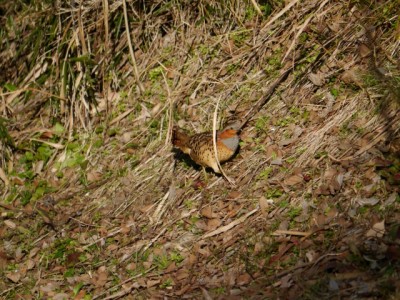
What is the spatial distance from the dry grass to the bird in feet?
0.68

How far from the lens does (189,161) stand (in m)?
6.07

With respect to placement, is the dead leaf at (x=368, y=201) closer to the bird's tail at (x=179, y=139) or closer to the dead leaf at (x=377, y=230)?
the dead leaf at (x=377, y=230)

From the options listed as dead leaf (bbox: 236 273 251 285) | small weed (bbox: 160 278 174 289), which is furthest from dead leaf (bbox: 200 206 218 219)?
dead leaf (bbox: 236 273 251 285)

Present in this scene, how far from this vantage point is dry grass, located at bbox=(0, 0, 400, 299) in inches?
189

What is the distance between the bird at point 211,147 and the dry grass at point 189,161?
0.21 meters

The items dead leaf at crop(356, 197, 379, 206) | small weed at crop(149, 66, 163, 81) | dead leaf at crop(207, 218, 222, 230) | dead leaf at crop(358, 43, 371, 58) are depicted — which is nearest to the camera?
dead leaf at crop(356, 197, 379, 206)

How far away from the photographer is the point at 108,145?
21.9ft

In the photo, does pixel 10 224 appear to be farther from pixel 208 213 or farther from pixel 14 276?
pixel 208 213

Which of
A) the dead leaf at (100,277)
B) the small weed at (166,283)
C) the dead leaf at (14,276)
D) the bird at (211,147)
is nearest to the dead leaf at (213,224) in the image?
the bird at (211,147)

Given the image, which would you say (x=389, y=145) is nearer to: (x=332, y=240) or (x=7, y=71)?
(x=332, y=240)

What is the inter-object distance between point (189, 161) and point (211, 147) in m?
0.59

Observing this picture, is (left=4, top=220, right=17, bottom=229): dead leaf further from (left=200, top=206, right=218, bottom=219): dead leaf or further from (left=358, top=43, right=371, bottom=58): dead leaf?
(left=358, top=43, right=371, bottom=58): dead leaf

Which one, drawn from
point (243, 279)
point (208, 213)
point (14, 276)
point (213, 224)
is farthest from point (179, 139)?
point (14, 276)

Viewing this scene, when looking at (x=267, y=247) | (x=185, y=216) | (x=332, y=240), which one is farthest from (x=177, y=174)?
(x=332, y=240)
